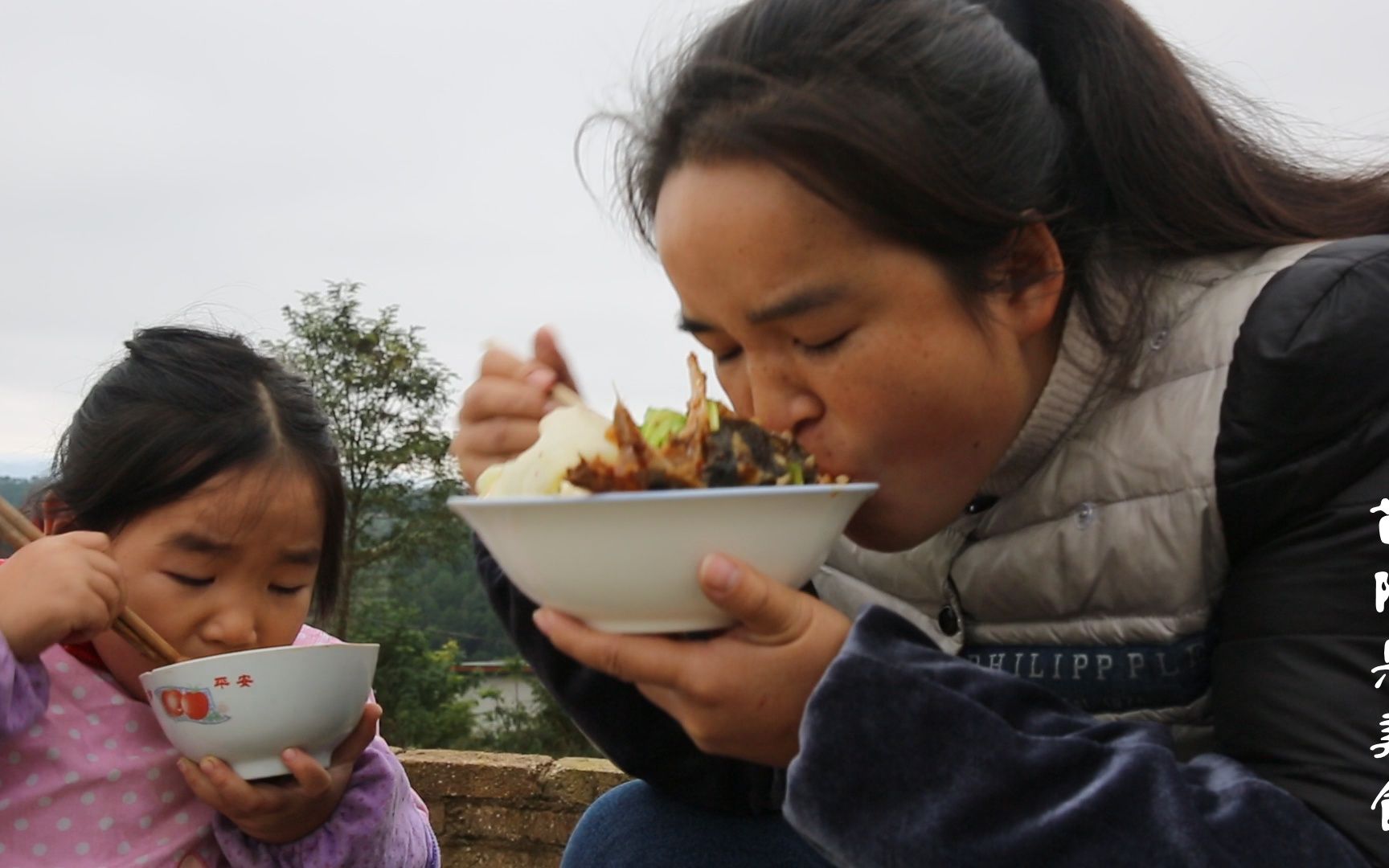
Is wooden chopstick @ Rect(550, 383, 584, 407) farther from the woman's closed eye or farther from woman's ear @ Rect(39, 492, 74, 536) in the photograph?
woman's ear @ Rect(39, 492, 74, 536)

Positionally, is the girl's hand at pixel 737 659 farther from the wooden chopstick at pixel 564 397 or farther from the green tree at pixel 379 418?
the green tree at pixel 379 418

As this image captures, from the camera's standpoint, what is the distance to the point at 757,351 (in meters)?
1.53

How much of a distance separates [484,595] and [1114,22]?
4.56ft

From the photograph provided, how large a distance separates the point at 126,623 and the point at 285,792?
0.39m

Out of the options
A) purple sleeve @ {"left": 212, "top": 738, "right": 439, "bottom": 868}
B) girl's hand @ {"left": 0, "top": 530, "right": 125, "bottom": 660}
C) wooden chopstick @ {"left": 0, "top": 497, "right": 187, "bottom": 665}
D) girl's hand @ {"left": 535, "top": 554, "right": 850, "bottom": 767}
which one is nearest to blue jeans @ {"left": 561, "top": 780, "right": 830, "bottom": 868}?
purple sleeve @ {"left": 212, "top": 738, "right": 439, "bottom": 868}

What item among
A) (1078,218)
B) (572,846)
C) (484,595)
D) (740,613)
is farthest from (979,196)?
(572,846)

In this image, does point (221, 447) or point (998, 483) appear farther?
point (221, 447)

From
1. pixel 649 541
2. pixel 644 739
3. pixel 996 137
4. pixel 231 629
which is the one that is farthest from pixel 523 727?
pixel 649 541

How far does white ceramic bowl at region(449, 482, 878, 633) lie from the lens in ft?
3.68

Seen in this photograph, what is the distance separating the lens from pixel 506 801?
4480mm

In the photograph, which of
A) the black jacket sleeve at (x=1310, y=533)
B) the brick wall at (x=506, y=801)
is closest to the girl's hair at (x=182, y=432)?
the black jacket sleeve at (x=1310, y=533)

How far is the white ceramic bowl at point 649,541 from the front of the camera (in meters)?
1.12

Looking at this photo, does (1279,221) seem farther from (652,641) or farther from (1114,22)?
(652,641)

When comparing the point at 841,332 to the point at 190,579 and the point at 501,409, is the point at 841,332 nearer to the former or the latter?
the point at 501,409
